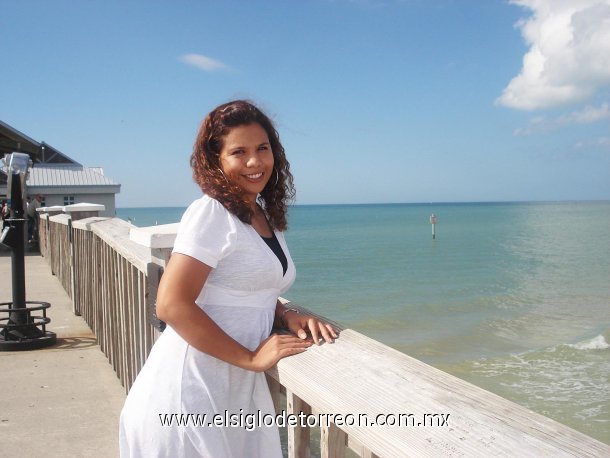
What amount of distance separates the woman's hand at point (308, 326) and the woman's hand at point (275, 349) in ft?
0.12

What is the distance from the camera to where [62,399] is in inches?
161

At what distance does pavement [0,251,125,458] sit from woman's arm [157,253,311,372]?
2002mm

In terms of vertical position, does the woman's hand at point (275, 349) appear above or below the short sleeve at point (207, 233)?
below

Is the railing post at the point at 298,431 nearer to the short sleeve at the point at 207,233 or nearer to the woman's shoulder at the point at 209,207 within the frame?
the short sleeve at the point at 207,233

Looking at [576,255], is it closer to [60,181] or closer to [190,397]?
[60,181]

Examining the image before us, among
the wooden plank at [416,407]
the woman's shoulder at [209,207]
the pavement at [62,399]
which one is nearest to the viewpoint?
the wooden plank at [416,407]

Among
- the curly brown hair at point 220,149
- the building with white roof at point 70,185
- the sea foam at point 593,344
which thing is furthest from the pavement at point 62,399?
the building with white roof at point 70,185

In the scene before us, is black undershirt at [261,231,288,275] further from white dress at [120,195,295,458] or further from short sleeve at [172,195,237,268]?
short sleeve at [172,195,237,268]

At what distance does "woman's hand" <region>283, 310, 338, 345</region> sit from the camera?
170 centimetres

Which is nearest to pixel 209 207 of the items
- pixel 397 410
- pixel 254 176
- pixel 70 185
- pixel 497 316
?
pixel 254 176

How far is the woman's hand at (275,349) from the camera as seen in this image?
162 centimetres

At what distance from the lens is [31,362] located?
4.96m

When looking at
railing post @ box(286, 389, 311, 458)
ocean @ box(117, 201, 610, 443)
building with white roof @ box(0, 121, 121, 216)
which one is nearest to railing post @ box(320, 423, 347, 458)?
railing post @ box(286, 389, 311, 458)

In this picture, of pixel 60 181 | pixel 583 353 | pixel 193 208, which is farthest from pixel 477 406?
pixel 60 181
